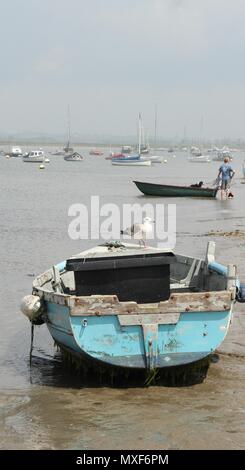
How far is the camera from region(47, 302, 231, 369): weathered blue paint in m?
7.29

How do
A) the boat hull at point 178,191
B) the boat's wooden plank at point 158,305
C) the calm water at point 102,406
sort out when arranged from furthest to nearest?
1. the boat hull at point 178,191
2. the boat's wooden plank at point 158,305
3. the calm water at point 102,406

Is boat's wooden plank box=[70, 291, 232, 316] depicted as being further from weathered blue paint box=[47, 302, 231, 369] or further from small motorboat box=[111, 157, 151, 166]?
small motorboat box=[111, 157, 151, 166]

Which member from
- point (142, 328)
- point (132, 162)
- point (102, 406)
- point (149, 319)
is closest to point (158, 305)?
point (149, 319)

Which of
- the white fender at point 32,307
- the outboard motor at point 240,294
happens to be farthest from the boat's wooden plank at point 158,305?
the white fender at point 32,307

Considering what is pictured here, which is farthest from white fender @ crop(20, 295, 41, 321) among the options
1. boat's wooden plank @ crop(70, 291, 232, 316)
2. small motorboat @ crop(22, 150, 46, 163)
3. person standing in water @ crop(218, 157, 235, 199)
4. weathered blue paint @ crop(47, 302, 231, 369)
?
small motorboat @ crop(22, 150, 46, 163)

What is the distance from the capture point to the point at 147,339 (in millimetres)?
7285

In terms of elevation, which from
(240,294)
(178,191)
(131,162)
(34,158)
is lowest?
(34,158)

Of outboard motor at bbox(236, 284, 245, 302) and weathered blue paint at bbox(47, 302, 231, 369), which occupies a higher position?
outboard motor at bbox(236, 284, 245, 302)

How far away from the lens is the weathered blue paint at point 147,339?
7.29m

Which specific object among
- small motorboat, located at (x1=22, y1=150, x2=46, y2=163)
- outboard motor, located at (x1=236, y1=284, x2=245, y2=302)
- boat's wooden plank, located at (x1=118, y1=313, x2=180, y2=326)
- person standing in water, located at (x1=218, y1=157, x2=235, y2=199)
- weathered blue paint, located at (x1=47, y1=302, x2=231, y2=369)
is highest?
outboard motor, located at (x1=236, y1=284, x2=245, y2=302)

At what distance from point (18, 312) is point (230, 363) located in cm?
414

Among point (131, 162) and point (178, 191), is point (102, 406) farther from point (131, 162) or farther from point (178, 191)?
point (131, 162)

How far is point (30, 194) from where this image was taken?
40531mm

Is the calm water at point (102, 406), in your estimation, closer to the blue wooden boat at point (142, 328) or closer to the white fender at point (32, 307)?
the blue wooden boat at point (142, 328)
